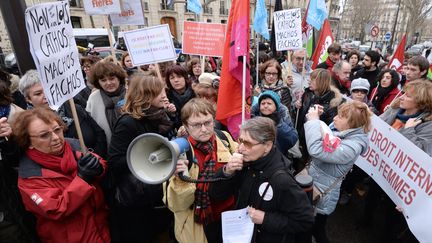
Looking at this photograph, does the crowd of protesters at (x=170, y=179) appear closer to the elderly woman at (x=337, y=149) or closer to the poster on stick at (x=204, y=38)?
the elderly woman at (x=337, y=149)

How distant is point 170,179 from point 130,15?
3.72 meters

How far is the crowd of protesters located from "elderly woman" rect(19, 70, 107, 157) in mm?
10

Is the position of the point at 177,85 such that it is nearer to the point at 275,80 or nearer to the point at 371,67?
the point at 275,80

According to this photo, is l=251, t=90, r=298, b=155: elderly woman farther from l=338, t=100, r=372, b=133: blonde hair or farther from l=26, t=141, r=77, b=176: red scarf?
l=26, t=141, r=77, b=176: red scarf

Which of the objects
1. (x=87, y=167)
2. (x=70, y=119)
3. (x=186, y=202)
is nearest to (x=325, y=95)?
(x=186, y=202)

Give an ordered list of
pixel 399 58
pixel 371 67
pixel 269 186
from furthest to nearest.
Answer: pixel 399 58 < pixel 371 67 < pixel 269 186

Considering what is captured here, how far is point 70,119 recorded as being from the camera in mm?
2678

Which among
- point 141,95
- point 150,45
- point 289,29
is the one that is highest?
point 289,29

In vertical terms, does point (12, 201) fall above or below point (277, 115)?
below

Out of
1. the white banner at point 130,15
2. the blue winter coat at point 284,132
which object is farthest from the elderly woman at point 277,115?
the white banner at point 130,15

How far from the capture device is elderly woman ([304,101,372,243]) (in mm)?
2271

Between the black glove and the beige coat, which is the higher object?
the black glove

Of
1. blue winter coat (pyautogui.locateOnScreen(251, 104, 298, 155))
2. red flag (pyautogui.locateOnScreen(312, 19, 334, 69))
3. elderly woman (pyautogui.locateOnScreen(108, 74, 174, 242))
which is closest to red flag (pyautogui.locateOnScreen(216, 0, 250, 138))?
blue winter coat (pyautogui.locateOnScreen(251, 104, 298, 155))

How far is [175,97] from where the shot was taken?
3525 mm
